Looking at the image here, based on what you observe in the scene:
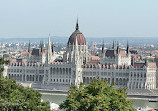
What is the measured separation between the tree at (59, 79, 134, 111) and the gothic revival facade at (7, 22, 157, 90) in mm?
48326

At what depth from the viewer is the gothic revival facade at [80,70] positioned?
87.4m

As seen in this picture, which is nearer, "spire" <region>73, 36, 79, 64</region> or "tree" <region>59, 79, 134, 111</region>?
"tree" <region>59, 79, 134, 111</region>

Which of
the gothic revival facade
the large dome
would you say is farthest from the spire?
the large dome

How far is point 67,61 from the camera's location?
315 ft

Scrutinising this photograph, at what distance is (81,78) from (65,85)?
390cm

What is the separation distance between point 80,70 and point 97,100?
56.0m

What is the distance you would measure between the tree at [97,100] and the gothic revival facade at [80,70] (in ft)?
159

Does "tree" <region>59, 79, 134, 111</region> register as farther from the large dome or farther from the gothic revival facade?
the large dome

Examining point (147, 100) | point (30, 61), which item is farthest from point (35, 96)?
point (30, 61)

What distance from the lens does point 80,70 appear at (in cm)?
9194

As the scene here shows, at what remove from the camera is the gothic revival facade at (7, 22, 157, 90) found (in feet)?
287

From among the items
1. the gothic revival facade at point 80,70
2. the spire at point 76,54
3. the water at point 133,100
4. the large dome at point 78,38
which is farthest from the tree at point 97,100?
the large dome at point 78,38

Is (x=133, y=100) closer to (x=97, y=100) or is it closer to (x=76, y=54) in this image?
(x=76, y=54)

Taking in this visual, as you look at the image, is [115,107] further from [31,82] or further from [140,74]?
[31,82]
